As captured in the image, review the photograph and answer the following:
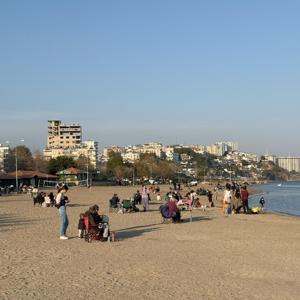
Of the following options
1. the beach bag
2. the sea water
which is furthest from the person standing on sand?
the sea water

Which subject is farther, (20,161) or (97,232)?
(20,161)

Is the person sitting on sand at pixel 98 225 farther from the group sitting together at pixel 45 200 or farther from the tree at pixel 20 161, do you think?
the tree at pixel 20 161

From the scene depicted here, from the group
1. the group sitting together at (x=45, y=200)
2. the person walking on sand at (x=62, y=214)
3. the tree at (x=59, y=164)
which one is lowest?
the group sitting together at (x=45, y=200)

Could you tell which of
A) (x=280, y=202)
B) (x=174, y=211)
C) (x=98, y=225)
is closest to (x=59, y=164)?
(x=280, y=202)

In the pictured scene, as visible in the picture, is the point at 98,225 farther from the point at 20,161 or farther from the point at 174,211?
the point at 20,161

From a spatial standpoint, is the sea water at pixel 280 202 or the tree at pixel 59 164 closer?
the sea water at pixel 280 202

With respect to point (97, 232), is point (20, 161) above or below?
above

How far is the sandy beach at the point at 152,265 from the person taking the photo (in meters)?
8.14

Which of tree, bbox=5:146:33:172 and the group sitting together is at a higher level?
tree, bbox=5:146:33:172

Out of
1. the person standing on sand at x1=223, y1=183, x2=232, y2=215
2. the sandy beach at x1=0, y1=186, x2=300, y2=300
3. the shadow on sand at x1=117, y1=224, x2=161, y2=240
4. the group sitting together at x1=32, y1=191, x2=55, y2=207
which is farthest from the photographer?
the group sitting together at x1=32, y1=191, x2=55, y2=207

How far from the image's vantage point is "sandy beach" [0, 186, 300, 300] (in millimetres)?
8141

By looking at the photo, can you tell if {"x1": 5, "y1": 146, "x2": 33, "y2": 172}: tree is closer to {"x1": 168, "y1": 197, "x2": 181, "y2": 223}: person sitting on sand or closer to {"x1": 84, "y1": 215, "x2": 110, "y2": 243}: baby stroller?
{"x1": 168, "y1": 197, "x2": 181, "y2": 223}: person sitting on sand

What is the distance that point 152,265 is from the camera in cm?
1052

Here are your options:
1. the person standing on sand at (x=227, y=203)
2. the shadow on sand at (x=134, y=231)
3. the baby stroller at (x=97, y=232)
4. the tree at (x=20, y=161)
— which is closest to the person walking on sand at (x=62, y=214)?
the baby stroller at (x=97, y=232)
